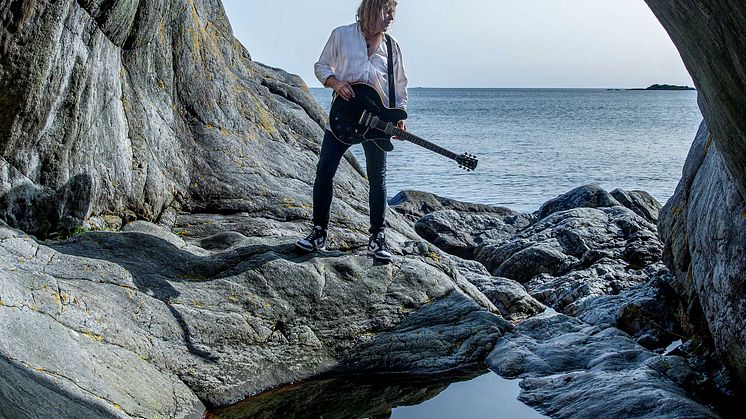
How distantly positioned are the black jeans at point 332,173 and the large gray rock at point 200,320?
0.57 meters

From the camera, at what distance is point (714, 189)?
351 inches

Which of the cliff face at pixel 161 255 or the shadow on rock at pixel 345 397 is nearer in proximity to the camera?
the cliff face at pixel 161 255

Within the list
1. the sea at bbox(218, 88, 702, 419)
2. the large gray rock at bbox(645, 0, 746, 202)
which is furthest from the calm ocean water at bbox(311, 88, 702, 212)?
the large gray rock at bbox(645, 0, 746, 202)

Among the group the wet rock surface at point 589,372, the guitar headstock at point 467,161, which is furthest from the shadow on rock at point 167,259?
the wet rock surface at point 589,372

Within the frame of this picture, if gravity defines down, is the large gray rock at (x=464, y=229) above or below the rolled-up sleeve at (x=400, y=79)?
below

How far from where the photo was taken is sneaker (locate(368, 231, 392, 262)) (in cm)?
956

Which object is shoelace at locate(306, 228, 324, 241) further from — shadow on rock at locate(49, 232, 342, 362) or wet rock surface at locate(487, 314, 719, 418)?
wet rock surface at locate(487, 314, 719, 418)

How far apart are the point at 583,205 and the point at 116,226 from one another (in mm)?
12379

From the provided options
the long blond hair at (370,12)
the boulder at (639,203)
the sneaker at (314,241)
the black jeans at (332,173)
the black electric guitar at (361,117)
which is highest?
the long blond hair at (370,12)

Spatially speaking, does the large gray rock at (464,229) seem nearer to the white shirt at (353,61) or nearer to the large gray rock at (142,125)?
the large gray rock at (142,125)

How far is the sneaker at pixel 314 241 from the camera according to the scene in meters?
9.18

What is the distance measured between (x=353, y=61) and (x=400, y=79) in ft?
1.96

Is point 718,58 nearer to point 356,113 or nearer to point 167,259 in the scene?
point 356,113

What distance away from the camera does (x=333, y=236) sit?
1023cm
